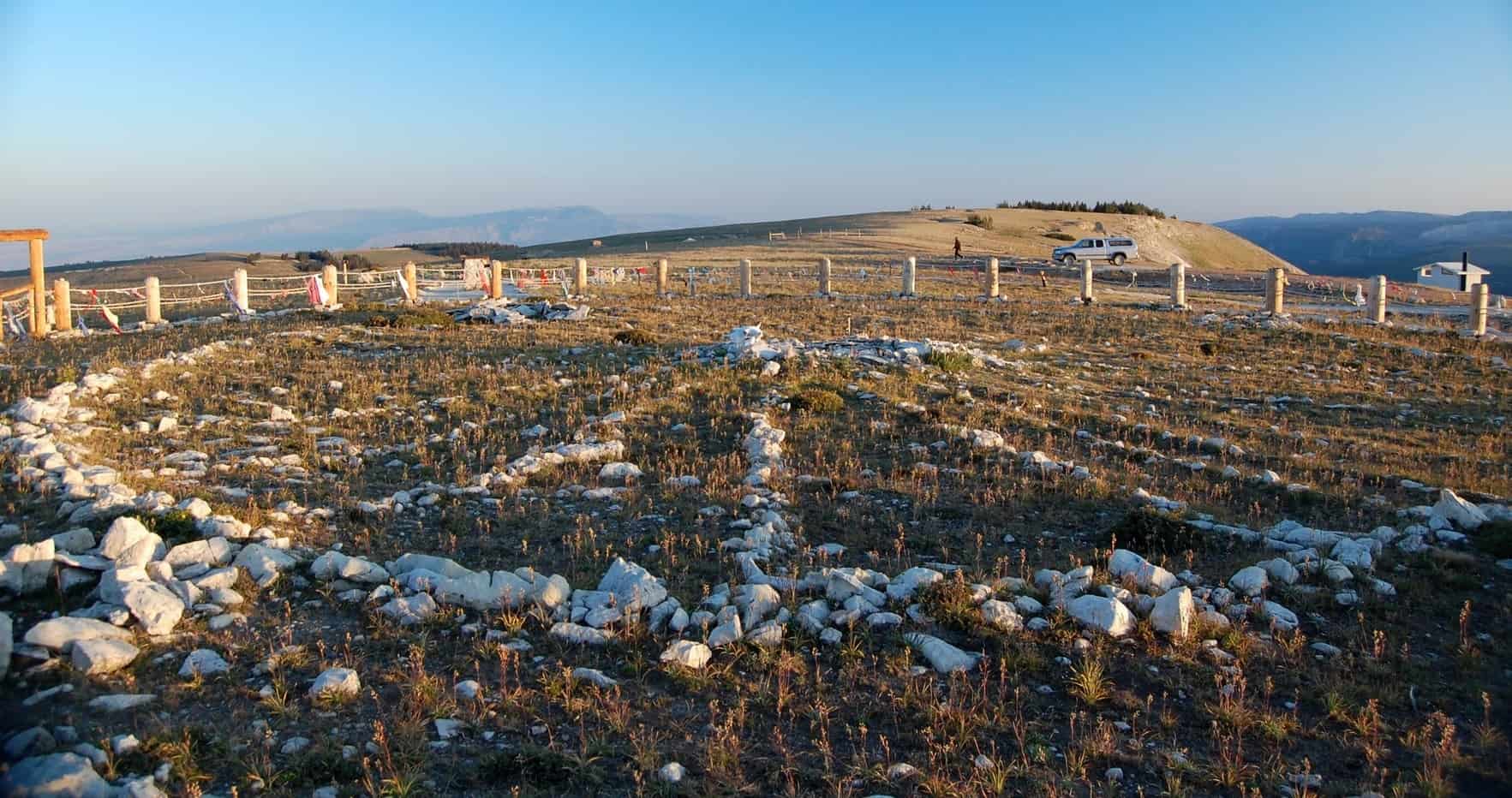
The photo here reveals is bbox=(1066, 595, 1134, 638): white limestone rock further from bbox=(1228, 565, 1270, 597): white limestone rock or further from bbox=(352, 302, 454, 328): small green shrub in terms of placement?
bbox=(352, 302, 454, 328): small green shrub

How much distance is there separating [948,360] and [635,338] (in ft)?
21.4

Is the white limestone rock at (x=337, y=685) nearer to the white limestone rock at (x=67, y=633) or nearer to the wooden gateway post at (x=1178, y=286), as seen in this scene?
the white limestone rock at (x=67, y=633)

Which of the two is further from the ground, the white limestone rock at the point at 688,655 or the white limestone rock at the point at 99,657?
the white limestone rock at the point at 99,657

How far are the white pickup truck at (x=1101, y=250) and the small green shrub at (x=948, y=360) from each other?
125 ft

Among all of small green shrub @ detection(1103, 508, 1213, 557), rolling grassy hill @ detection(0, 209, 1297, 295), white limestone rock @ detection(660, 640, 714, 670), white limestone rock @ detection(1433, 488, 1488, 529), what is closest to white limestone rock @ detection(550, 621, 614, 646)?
white limestone rock @ detection(660, 640, 714, 670)

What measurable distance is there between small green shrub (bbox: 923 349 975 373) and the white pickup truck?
125 ft

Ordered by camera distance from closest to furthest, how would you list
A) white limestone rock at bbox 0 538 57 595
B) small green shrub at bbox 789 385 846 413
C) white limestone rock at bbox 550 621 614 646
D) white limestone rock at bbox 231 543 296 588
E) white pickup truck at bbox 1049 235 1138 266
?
1. white limestone rock at bbox 550 621 614 646
2. white limestone rock at bbox 0 538 57 595
3. white limestone rock at bbox 231 543 296 588
4. small green shrub at bbox 789 385 846 413
5. white pickup truck at bbox 1049 235 1138 266

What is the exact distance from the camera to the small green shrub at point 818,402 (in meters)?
13.1

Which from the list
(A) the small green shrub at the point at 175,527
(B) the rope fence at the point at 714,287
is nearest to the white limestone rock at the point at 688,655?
(A) the small green shrub at the point at 175,527

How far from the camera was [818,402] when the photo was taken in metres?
13.1

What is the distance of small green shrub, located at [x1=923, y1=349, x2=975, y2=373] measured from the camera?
16.7 metres

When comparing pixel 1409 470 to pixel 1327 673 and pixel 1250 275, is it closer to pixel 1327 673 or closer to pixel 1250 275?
pixel 1327 673

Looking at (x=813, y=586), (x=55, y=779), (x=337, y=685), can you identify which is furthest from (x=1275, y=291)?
(x=55, y=779)

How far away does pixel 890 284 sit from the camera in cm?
3775
